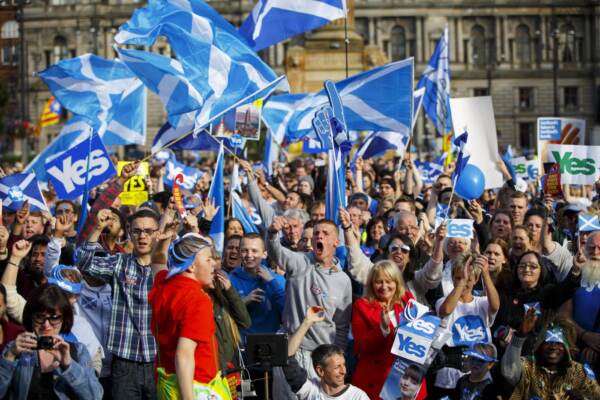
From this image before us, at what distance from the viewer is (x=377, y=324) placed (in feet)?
25.4

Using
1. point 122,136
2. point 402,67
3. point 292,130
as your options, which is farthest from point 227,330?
point 292,130

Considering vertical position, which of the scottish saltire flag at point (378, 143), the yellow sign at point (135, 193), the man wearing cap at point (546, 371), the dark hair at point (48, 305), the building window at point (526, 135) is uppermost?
the building window at point (526, 135)

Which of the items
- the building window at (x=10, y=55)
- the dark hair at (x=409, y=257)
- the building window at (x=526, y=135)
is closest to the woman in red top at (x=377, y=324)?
the dark hair at (x=409, y=257)

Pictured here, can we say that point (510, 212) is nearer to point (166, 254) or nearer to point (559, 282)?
point (559, 282)

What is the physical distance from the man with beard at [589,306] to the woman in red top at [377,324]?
118 centimetres

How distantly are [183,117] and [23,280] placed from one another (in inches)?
232

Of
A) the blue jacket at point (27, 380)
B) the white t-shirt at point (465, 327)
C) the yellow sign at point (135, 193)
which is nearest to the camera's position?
the blue jacket at point (27, 380)

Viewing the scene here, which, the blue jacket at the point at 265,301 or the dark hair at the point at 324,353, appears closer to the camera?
the dark hair at the point at 324,353

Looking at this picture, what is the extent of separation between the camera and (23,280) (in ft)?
29.1

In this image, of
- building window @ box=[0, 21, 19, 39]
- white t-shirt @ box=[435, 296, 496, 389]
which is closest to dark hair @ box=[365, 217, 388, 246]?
white t-shirt @ box=[435, 296, 496, 389]

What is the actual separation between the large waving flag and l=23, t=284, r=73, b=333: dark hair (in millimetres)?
5307

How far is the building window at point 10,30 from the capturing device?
270 feet

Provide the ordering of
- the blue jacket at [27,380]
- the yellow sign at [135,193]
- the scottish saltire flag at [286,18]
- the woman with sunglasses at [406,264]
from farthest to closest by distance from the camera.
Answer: the scottish saltire flag at [286,18]
the yellow sign at [135,193]
the woman with sunglasses at [406,264]
the blue jacket at [27,380]

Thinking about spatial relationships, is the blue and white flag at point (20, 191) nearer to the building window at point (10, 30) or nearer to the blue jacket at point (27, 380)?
the blue jacket at point (27, 380)
